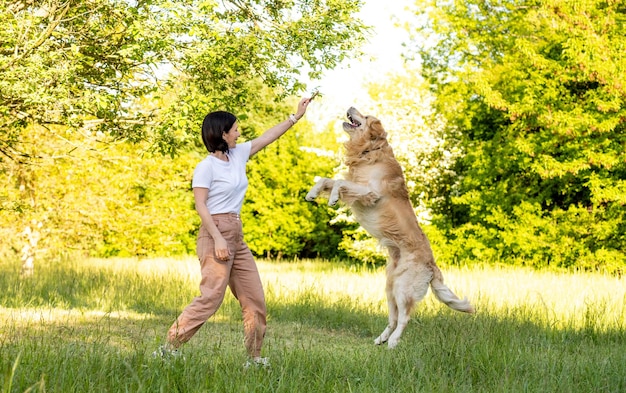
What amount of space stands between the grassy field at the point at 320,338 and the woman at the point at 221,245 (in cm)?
22

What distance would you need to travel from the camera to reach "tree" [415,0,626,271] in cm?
1379

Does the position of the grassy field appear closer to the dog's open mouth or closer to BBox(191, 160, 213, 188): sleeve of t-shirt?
BBox(191, 160, 213, 188): sleeve of t-shirt

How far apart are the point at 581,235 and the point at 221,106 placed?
9.40m

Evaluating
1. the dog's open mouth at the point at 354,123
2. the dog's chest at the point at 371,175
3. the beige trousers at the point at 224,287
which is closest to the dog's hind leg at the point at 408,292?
the dog's chest at the point at 371,175

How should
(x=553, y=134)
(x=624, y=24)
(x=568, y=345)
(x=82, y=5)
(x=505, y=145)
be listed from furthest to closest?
(x=505, y=145) < (x=553, y=134) < (x=624, y=24) < (x=82, y=5) < (x=568, y=345)

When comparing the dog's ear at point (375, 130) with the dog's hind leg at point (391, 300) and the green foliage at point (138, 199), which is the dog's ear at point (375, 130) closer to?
the dog's hind leg at point (391, 300)

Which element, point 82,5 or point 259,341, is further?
point 82,5

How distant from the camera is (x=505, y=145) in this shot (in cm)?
1622

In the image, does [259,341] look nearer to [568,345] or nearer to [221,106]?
[568,345]

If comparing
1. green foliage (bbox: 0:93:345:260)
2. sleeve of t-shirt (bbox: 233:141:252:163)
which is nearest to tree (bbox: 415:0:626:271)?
green foliage (bbox: 0:93:345:260)

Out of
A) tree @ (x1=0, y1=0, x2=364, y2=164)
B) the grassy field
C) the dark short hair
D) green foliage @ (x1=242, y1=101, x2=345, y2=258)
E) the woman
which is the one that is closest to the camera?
the grassy field

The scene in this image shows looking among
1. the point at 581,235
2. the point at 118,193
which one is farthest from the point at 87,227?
the point at 581,235

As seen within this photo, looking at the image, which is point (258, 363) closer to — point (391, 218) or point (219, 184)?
point (219, 184)

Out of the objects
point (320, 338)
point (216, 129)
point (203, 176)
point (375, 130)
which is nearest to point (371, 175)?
point (375, 130)
